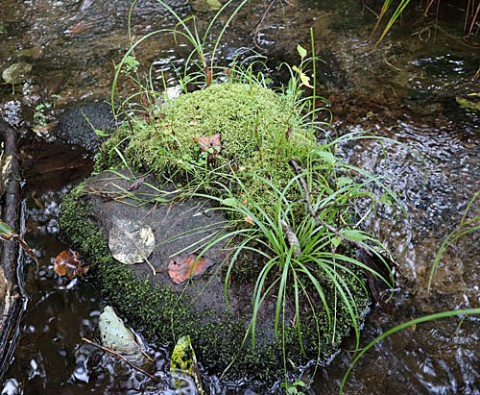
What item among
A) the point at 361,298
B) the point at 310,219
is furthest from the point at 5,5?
the point at 361,298

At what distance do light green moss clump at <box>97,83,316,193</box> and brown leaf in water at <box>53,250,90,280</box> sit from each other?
2.14ft

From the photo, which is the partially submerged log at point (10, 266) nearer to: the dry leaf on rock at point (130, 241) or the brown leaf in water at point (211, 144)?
the dry leaf on rock at point (130, 241)

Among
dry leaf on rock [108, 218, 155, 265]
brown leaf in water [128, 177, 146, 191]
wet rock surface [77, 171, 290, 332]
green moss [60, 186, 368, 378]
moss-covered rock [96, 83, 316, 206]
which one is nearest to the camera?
green moss [60, 186, 368, 378]

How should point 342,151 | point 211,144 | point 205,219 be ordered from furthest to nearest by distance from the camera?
1. point 342,151
2. point 211,144
3. point 205,219

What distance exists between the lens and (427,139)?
3369mm

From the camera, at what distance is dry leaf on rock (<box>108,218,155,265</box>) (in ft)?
8.39

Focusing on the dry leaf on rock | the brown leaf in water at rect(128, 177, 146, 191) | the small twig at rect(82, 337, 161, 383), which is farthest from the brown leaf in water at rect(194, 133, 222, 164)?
the small twig at rect(82, 337, 161, 383)

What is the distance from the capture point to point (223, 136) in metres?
2.80

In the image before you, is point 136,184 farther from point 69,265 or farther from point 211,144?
point 69,265

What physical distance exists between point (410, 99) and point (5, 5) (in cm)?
469

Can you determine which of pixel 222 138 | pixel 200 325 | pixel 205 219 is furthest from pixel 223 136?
pixel 200 325

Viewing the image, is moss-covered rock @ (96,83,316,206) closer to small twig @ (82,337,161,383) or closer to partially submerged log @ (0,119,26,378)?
partially submerged log @ (0,119,26,378)

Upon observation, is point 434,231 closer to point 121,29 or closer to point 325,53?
point 325,53

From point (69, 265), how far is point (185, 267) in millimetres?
798
